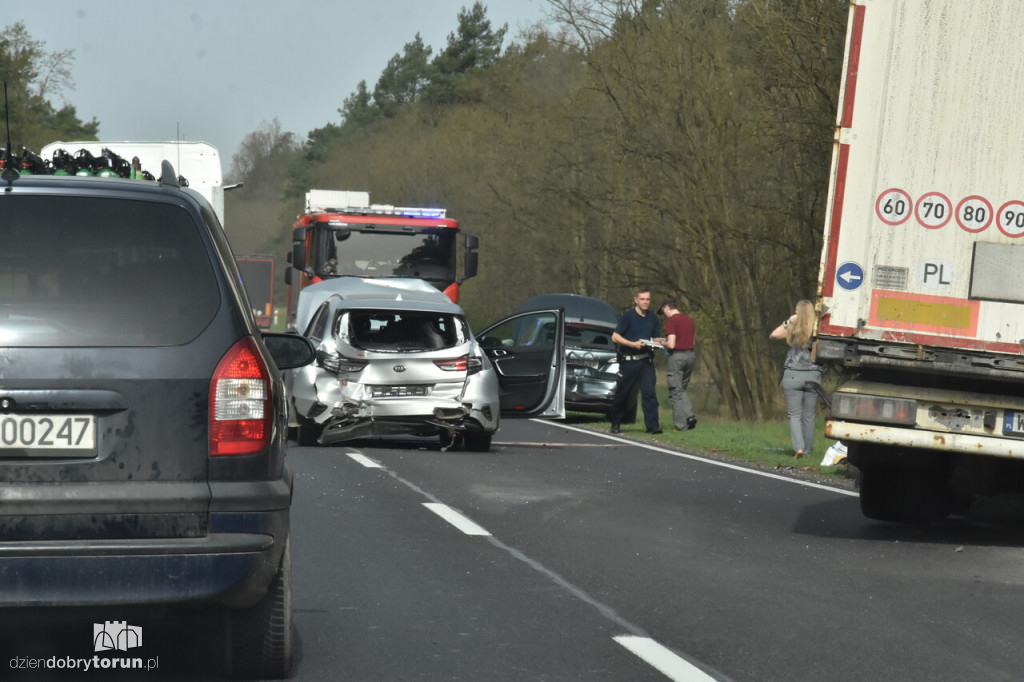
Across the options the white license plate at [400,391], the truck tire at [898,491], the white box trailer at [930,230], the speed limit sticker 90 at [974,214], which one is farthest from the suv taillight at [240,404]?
the white license plate at [400,391]

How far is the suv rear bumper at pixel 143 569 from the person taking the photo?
4551mm

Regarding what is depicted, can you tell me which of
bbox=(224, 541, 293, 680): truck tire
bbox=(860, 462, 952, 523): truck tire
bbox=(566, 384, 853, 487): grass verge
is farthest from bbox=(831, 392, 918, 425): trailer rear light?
bbox=(224, 541, 293, 680): truck tire

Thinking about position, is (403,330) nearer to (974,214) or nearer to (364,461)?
(364,461)

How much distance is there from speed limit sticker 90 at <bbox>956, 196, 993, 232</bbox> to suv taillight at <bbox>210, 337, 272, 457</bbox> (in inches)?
217

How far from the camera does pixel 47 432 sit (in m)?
4.65

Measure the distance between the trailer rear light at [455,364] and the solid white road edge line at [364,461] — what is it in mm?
1215

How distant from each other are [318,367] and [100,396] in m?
10.6

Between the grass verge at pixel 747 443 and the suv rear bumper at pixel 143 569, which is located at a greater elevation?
the suv rear bumper at pixel 143 569

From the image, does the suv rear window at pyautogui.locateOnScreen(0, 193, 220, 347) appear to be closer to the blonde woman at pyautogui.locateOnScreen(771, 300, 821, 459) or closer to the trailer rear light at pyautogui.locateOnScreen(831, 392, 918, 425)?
the trailer rear light at pyautogui.locateOnScreen(831, 392, 918, 425)

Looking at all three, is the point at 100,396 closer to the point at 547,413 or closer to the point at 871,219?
the point at 871,219

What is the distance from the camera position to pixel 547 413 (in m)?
15.8

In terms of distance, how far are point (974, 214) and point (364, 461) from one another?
704 cm

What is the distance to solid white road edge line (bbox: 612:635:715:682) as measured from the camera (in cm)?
569

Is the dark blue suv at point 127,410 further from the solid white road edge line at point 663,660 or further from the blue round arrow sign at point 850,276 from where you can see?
the blue round arrow sign at point 850,276
